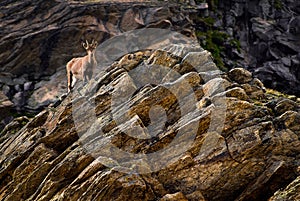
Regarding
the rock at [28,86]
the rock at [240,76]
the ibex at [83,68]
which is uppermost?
the rock at [240,76]

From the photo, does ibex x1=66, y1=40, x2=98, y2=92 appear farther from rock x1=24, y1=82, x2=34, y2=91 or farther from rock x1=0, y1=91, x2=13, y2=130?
rock x1=24, y1=82, x2=34, y2=91

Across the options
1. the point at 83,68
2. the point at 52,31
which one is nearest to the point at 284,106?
the point at 83,68

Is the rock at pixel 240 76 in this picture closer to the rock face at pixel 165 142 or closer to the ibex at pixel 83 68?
the rock face at pixel 165 142

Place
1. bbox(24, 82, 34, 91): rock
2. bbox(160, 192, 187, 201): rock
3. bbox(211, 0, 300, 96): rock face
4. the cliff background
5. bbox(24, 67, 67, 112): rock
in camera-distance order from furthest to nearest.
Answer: bbox(211, 0, 300, 96): rock face, bbox(24, 82, 34, 91): rock, bbox(24, 67, 67, 112): rock, the cliff background, bbox(160, 192, 187, 201): rock

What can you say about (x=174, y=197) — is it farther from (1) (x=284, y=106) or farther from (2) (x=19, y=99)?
(2) (x=19, y=99)

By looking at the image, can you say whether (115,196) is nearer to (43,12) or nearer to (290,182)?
(290,182)

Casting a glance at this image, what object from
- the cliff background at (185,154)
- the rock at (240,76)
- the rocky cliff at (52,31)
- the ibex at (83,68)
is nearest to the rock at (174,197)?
the cliff background at (185,154)

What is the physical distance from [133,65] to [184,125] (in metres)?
6.85

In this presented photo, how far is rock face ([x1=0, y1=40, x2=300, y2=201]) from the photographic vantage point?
17131mm

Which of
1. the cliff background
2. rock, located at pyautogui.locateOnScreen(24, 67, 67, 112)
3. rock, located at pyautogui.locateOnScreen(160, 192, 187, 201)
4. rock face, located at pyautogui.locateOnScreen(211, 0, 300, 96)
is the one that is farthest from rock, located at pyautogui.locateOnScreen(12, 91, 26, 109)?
rock, located at pyautogui.locateOnScreen(160, 192, 187, 201)

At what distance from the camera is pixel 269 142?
17594 millimetres

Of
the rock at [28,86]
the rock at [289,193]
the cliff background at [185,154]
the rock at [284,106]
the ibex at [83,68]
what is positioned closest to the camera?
the rock at [289,193]

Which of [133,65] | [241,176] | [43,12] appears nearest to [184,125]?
[241,176]

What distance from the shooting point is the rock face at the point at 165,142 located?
17131mm
